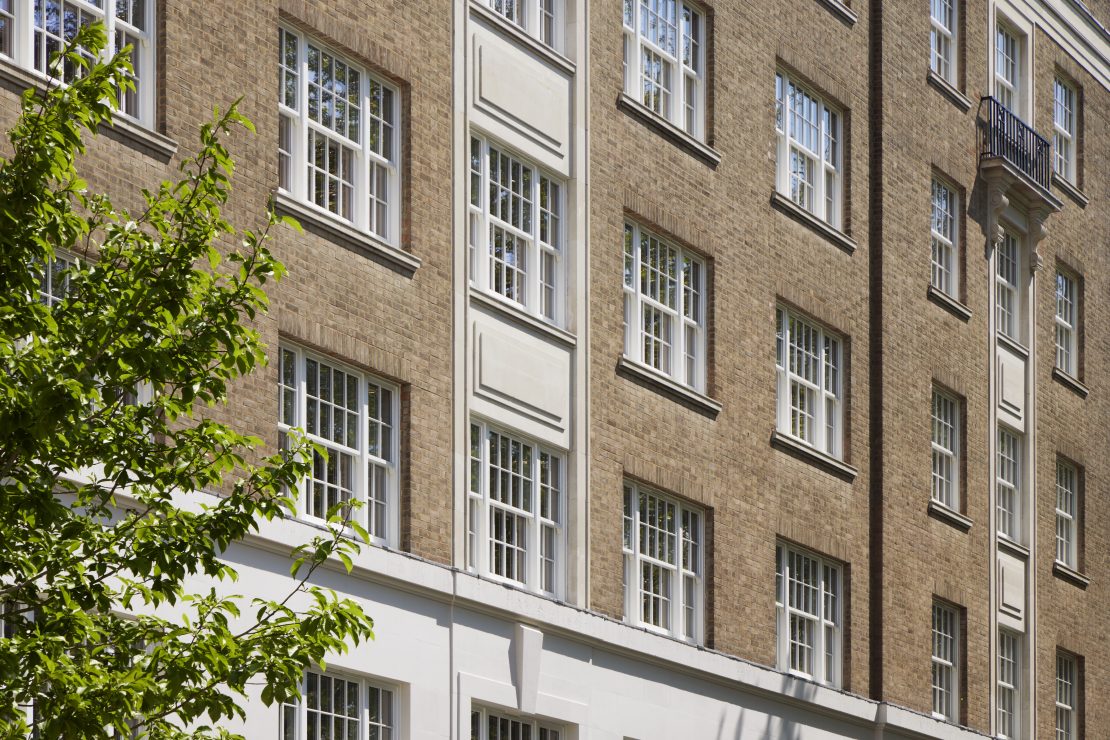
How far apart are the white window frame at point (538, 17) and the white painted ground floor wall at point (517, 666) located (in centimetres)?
714

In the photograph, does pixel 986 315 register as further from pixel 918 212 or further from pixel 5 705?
pixel 5 705

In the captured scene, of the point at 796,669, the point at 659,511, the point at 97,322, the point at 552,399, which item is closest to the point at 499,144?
the point at 552,399

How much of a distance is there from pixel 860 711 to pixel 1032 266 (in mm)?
10847

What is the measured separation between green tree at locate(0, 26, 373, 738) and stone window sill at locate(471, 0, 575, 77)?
499 inches

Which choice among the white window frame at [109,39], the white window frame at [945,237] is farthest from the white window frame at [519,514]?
the white window frame at [945,237]

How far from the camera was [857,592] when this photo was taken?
110 feet

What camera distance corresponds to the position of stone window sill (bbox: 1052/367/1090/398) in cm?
4125

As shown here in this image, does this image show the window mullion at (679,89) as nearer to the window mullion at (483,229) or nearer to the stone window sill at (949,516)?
the window mullion at (483,229)

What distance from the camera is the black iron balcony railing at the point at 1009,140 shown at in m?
39.2

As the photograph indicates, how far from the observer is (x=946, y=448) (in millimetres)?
37344

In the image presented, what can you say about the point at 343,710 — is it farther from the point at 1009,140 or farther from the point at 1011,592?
the point at 1009,140

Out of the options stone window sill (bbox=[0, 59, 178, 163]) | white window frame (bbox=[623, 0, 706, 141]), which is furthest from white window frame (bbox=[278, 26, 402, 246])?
white window frame (bbox=[623, 0, 706, 141])

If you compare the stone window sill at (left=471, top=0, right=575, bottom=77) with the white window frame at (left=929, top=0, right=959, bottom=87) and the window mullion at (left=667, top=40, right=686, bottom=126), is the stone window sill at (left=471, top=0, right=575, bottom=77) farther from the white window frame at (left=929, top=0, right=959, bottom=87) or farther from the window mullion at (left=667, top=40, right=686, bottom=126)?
the white window frame at (left=929, top=0, right=959, bottom=87)

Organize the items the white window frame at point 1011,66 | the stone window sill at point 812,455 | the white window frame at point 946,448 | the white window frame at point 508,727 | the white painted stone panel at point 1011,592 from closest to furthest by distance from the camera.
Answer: the white window frame at point 508,727, the stone window sill at point 812,455, the white window frame at point 946,448, the white painted stone panel at point 1011,592, the white window frame at point 1011,66
